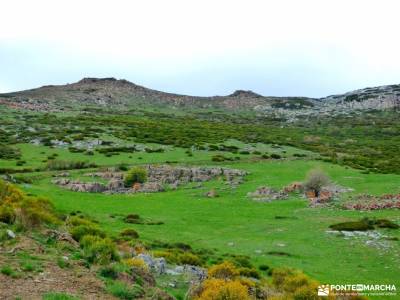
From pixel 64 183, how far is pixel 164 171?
457 inches

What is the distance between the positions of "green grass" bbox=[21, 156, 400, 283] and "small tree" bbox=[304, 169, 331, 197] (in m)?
2.30

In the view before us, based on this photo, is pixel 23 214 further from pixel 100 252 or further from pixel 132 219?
pixel 132 219

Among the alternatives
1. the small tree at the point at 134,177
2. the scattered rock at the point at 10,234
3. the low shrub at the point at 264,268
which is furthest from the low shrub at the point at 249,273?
the small tree at the point at 134,177

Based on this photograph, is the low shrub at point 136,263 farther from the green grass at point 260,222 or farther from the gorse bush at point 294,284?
the green grass at point 260,222

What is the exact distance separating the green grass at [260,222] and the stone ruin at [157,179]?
1.88 m

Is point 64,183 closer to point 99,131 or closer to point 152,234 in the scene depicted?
point 152,234

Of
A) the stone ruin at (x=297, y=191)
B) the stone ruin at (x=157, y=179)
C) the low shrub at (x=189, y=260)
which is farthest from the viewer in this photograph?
the stone ruin at (x=157, y=179)

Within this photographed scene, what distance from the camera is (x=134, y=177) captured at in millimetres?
51781

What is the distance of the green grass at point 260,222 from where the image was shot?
26228mm

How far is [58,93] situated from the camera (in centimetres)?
18650

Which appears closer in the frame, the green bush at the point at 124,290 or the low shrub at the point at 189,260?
the green bush at the point at 124,290

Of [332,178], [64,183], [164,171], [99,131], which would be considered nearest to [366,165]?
[332,178]
